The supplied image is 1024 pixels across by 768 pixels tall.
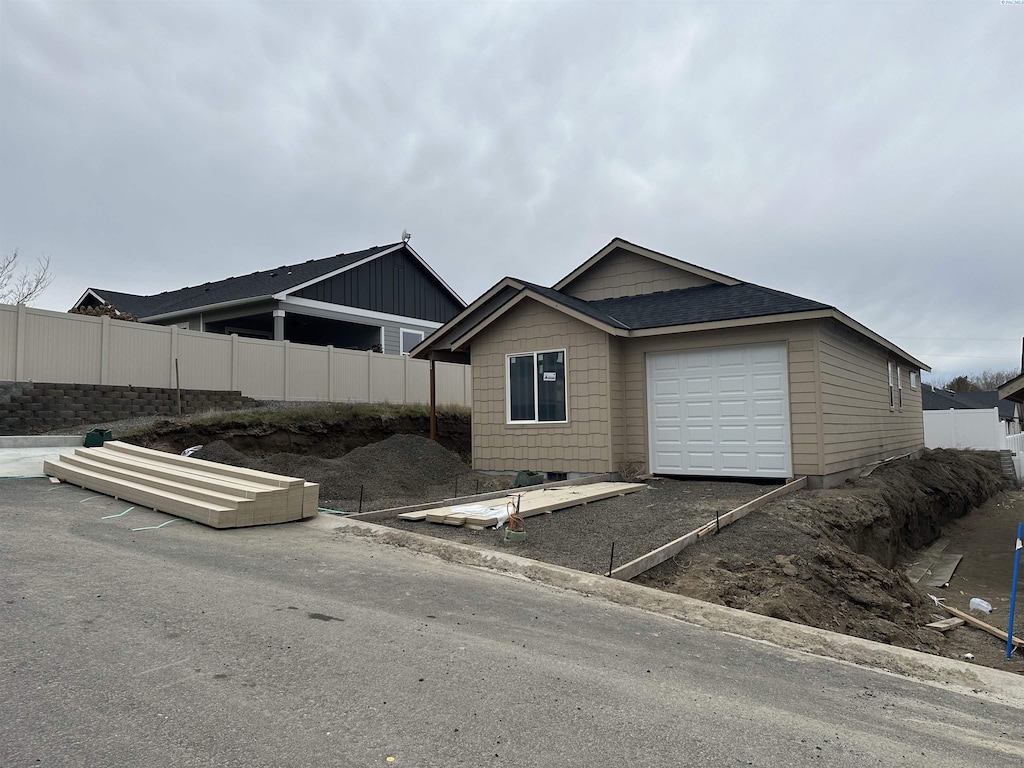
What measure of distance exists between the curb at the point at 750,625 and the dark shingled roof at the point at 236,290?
1691 cm

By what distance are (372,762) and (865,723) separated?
2.72 meters

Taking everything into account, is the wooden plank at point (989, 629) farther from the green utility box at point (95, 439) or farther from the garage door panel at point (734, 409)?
the green utility box at point (95, 439)

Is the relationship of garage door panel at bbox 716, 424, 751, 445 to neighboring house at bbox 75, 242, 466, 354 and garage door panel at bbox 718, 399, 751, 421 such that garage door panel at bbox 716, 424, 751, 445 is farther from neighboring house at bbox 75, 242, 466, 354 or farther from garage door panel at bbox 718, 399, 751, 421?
neighboring house at bbox 75, 242, 466, 354

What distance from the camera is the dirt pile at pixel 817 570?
6453 mm

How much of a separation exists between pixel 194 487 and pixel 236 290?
18.0 m

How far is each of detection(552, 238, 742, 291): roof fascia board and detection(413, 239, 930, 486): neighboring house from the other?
0.15 feet

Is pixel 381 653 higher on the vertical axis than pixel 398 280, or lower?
lower

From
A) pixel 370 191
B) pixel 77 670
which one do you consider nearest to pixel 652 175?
pixel 370 191

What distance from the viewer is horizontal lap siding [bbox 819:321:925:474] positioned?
11.8m

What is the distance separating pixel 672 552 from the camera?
721 centimetres

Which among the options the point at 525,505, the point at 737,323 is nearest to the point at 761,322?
the point at 737,323

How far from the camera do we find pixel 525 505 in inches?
361

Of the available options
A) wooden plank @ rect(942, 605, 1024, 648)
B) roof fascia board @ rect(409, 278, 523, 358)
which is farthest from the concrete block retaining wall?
wooden plank @ rect(942, 605, 1024, 648)

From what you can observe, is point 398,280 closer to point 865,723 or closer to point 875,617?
point 875,617
